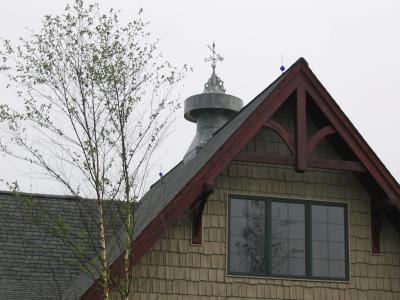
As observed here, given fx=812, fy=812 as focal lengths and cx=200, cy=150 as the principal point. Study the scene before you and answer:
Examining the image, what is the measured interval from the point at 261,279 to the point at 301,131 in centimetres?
284

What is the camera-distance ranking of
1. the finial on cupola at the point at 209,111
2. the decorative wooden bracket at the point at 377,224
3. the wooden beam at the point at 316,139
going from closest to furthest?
the wooden beam at the point at 316,139, the decorative wooden bracket at the point at 377,224, the finial on cupola at the point at 209,111

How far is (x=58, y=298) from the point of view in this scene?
1557 cm

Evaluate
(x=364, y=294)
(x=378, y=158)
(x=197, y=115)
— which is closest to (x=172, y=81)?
(x=378, y=158)

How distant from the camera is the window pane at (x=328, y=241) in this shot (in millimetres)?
15445

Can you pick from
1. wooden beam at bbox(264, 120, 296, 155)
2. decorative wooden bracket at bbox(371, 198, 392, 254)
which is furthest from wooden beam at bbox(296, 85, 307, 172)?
decorative wooden bracket at bbox(371, 198, 392, 254)

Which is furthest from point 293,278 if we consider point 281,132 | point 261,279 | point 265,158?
point 281,132

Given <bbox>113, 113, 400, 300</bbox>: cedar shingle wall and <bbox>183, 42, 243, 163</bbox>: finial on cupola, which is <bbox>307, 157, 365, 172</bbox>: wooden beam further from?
<bbox>183, 42, 243, 163</bbox>: finial on cupola

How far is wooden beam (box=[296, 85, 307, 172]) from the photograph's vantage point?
49.4ft

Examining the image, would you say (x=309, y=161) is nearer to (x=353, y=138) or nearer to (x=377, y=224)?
(x=353, y=138)

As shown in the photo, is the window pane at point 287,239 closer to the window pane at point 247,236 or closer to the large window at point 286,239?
the large window at point 286,239

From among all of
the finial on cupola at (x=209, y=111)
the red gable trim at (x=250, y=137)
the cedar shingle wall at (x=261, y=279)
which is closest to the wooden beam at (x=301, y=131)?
the red gable trim at (x=250, y=137)

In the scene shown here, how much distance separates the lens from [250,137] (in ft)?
48.3

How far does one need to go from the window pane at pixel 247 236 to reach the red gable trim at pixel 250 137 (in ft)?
3.93

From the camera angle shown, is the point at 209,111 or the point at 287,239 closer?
the point at 287,239
